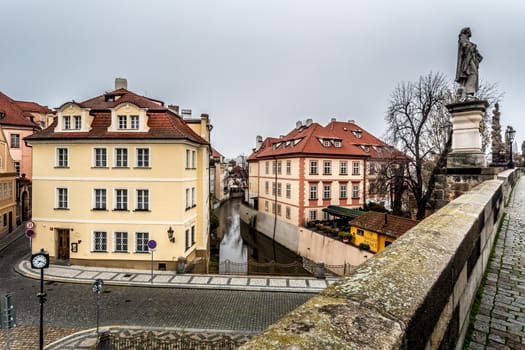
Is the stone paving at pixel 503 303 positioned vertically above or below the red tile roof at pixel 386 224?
above

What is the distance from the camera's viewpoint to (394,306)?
139 centimetres

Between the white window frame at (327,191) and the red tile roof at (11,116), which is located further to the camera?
the red tile roof at (11,116)

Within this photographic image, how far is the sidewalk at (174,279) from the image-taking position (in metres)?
14.5

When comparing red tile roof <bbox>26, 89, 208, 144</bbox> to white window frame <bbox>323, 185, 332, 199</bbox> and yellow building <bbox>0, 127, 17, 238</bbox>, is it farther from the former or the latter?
white window frame <bbox>323, 185, 332, 199</bbox>

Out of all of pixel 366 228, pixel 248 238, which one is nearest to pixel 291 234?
pixel 248 238

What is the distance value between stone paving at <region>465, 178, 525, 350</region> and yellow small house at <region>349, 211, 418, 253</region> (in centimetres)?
1122

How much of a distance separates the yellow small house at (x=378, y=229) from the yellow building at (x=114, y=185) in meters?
11.7

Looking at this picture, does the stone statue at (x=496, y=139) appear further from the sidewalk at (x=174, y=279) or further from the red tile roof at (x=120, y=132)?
the red tile roof at (x=120, y=132)

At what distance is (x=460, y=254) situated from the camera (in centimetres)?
245

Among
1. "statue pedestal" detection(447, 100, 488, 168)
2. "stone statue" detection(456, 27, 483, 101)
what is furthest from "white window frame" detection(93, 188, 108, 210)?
"stone statue" detection(456, 27, 483, 101)

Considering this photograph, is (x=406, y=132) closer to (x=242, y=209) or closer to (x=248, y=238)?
(x=248, y=238)

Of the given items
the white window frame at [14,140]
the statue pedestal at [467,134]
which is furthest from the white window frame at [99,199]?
the white window frame at [14,140]

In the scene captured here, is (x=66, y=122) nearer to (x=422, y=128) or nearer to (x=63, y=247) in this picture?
(x=63, y=247)

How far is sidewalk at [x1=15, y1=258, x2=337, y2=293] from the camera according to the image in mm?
14523
